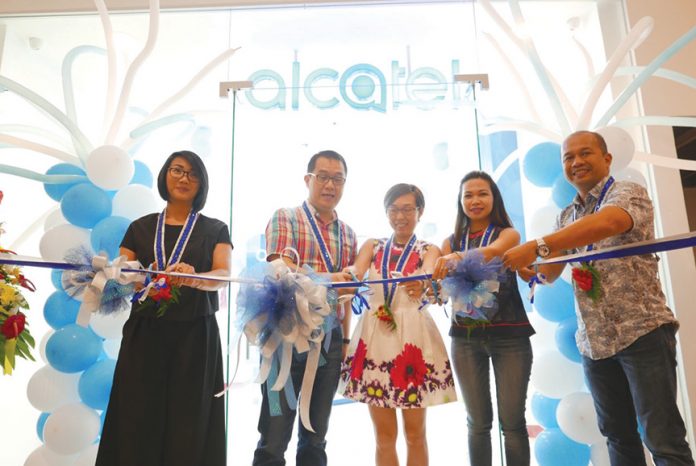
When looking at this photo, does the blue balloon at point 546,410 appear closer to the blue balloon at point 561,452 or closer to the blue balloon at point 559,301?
the blue balloon at point 561,452

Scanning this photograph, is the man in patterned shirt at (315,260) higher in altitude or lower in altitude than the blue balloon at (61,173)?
lower

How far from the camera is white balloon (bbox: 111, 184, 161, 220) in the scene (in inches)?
111

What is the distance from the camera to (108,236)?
2.66 m

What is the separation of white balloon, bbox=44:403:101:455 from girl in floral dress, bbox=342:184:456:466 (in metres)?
1.65

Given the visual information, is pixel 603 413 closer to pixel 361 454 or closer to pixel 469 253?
pixel 469 253

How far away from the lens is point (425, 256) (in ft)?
A: 7.59

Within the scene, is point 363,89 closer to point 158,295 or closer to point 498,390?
point 158,295

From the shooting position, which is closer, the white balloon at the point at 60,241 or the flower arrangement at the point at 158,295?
the flower arrangement at the point at 158,295

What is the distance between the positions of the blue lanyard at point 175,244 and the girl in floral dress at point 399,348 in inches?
34.2

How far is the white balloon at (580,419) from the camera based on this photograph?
2.46 m

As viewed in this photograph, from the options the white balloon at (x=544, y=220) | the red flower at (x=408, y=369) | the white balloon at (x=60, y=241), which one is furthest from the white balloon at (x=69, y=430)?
the white balloon at (x=544, y=220)

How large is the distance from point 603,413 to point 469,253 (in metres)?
1.12

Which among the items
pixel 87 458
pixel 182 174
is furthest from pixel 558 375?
pixel 87 458

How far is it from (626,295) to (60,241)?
3.22 metres
